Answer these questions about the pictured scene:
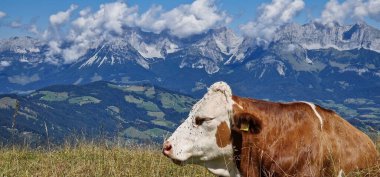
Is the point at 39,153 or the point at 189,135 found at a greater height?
the point at 189,135

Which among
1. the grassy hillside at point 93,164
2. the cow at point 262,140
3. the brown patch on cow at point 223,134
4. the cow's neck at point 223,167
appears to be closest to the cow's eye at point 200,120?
the cow at point 262,140

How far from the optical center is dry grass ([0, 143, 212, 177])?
1093cm

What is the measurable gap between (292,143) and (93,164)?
18.4 feet

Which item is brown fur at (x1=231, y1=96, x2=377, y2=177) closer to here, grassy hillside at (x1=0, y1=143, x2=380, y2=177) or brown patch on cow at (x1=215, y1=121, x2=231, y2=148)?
brown patch on cow at (x1=215, y1=121, x2=231, y2=148)

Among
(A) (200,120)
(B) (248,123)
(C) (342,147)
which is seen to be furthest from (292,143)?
(A) (200,120)

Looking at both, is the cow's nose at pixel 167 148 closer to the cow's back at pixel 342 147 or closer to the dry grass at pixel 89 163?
the dry grass at pixel 89 163

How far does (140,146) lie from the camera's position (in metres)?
17.2

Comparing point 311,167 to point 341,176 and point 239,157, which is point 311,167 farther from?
point 239,157

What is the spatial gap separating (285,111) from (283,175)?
45.5 inches

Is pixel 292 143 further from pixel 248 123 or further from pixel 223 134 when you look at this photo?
pixel 223 134

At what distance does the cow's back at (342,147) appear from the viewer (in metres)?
7.94

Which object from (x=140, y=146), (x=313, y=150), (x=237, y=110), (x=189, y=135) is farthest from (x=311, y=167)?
(x=140, y=146)

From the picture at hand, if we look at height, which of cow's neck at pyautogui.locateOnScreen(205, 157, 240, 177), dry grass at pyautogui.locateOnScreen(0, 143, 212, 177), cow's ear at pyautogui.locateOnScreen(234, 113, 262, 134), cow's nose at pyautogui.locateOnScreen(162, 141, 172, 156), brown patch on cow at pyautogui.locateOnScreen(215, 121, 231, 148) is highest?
cow's ear at pyautogui.locateOnScreen(234, 113, 262, 134)

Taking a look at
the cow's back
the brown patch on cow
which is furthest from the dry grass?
the cow's back
